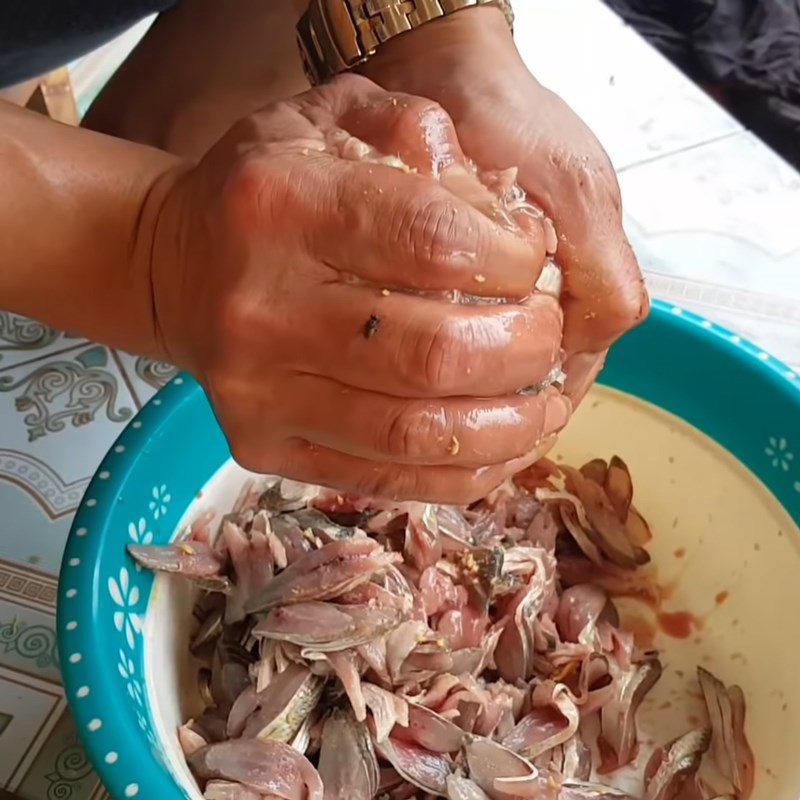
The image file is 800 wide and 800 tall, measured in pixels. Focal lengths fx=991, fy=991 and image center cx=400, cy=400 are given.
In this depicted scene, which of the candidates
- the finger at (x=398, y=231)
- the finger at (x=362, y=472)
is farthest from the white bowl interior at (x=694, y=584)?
the finger at (x=398, y=231)

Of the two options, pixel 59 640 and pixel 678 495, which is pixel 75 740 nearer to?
pixel 59 640

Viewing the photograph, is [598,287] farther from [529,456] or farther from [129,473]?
[129,473]

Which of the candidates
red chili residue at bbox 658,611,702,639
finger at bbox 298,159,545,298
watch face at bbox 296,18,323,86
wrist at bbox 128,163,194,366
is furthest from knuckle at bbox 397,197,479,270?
red chili residue at bbox 658,611,702,639

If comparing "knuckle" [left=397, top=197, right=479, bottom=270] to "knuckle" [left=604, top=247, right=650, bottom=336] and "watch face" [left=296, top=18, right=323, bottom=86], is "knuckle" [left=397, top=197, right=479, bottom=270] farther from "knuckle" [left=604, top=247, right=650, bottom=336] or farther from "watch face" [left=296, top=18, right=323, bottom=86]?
"watch face" [left=296, top=18, right=323, bottom=86]

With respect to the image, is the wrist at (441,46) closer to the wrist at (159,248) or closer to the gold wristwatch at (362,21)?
the gold wristwatch at (362,21)

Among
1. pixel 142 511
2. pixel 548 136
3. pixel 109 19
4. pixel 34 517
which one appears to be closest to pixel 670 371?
pixel 548 136

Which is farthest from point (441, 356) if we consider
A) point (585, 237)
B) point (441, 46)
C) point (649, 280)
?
Result: point (649, 280)
